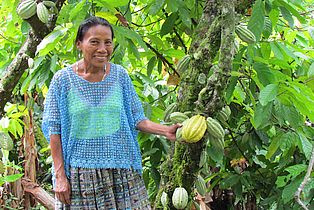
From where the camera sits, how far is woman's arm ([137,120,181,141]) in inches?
71.3

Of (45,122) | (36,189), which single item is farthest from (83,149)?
(36,189)

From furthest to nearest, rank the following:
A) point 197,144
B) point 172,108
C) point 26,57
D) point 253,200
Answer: point 253,200 < point 26,57 < point 172,108 < point 197,144

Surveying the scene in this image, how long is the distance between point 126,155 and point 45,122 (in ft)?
1.23

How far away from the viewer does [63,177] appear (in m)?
1.94

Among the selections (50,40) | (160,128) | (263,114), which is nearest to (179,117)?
(160,128)

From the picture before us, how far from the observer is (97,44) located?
74.2 inches

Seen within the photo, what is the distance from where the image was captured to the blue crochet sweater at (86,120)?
6.39ft

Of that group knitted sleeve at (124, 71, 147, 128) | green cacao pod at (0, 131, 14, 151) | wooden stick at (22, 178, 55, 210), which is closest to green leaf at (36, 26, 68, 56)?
knitted sleeve at (124, 71, 147, 128)

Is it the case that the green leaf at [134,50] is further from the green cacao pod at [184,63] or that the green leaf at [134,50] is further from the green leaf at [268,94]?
the green leaf at [268,94]

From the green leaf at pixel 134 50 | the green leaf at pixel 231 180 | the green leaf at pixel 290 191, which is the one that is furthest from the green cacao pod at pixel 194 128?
the green leaf at pixel 231 180

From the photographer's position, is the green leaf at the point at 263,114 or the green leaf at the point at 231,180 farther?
the green leaf at the point at 231,180

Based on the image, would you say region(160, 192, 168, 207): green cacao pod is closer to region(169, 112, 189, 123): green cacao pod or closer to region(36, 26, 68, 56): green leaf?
region(169, 112, 189, 123): green cacao pod

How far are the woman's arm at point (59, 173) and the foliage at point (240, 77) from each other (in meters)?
0.40

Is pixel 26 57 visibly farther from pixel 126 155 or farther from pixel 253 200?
pixel 253 200
